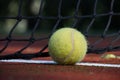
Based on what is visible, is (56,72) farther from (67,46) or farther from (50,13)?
(50,13)

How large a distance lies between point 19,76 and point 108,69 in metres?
0.44

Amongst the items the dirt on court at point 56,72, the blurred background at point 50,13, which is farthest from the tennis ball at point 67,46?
the blurred background at point 50,13

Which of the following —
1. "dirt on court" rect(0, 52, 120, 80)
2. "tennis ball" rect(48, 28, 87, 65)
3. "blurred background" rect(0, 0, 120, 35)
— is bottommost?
"blurred background" rect(0, 0, 120, 35)

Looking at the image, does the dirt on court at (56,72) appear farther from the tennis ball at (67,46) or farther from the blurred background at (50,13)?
the blurred background at (50,13)

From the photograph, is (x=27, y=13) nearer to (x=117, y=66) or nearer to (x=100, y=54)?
(x=100, y=54)

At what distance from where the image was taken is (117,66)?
2.66 meters

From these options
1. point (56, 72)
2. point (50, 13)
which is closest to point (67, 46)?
point (56, 72)

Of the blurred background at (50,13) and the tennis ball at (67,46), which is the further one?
the blurred background at (50,13)

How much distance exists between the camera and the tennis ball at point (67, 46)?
2.44 meters

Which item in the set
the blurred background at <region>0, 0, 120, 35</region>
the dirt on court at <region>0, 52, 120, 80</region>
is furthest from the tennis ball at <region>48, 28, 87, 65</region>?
the blurred background at <region>0, 0, 120, 35</region>

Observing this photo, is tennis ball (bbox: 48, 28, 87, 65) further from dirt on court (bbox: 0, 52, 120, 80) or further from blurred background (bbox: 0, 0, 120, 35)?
blurred background (bbox: 0, 0, 120, 35)

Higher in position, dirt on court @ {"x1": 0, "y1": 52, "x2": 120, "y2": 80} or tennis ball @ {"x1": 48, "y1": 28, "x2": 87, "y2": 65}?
tennis ball @ {"x1": 48, "y1": 28, "x2": 87, "y2": 65}

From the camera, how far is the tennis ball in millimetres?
2443

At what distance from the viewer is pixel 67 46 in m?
2.45
